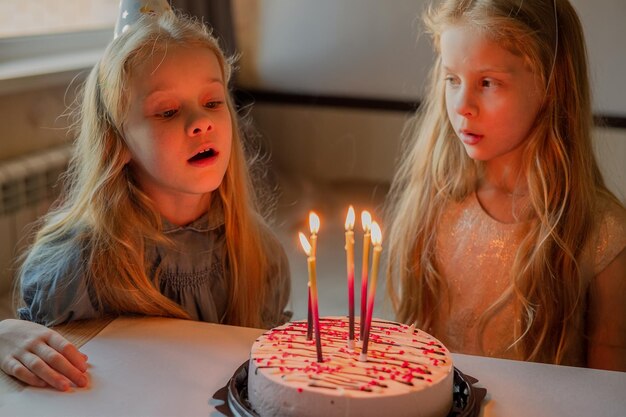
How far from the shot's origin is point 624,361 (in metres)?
1.51

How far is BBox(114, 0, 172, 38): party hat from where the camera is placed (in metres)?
1.59

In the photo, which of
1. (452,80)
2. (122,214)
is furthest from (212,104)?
(452,80)

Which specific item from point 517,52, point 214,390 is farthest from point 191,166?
point 517,52

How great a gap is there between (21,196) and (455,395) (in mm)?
1726

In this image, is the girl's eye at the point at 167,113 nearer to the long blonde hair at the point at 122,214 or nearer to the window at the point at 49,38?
the long blonde hair at the point at 122,214

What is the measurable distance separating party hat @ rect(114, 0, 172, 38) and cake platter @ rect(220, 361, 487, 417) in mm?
748

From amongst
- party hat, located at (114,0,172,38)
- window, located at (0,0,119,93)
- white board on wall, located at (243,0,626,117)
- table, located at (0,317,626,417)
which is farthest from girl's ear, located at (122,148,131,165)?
white board on wall, located at (243,0,626,117)

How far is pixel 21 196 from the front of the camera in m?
2.47

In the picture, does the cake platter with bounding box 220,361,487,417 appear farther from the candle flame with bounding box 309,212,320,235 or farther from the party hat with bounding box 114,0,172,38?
the party hat with bounding box 114,0,172,38

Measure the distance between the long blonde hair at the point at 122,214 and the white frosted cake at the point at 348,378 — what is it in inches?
14.8

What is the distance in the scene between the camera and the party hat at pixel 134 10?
159cm

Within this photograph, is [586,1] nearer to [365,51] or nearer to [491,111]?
[491,111]

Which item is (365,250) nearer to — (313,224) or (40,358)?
(313,224)

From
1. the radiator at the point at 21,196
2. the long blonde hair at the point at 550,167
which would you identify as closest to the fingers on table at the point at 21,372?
the long blonde hair at the point at 550,167
